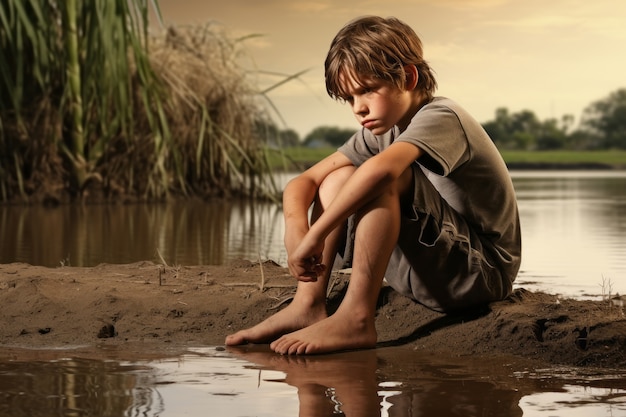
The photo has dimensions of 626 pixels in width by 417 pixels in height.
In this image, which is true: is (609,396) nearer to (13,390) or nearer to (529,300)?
(529,300)

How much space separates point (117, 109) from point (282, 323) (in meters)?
4.44

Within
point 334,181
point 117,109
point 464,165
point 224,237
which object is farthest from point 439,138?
point 117,109

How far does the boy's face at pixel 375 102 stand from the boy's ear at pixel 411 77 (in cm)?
2

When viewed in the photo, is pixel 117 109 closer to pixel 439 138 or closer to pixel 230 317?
pixel 230 317

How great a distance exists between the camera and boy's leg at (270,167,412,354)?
A: 211cm

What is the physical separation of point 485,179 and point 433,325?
0.33m

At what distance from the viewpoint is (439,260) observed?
2.23 meters

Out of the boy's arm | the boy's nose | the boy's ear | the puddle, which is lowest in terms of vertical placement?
the puddle

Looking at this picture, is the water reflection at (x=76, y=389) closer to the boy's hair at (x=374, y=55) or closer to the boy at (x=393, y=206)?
the boy at (x=393, y=206)

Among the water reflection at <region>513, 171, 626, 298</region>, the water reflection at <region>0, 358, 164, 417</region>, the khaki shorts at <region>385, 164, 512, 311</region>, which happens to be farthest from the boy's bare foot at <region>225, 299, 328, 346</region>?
the water reflection at <region>513, 171, 626, 298</region>

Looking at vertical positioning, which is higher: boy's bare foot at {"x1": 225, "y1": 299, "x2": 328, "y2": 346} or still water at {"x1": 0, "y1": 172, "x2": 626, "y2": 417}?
boy's bare foot at {"x1": 225, "y1": 299, "x2": 328, "y2": 346}

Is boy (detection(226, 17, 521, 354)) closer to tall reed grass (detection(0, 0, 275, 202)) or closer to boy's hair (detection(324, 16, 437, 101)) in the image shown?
boy's hair (detection(324, 16, 437, 101))

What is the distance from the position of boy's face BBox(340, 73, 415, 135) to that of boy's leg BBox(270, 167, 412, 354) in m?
0.15

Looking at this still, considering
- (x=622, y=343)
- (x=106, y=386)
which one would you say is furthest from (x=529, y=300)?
(x=106, y=386)
